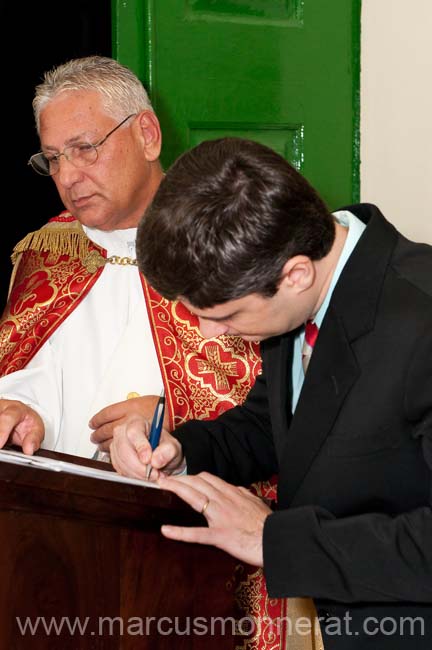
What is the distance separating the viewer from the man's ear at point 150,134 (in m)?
3.12

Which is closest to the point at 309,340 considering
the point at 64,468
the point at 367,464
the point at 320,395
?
the point at 320,395

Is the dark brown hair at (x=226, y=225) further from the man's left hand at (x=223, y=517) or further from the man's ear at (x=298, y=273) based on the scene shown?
the man's left hand at (x=223, y=517)

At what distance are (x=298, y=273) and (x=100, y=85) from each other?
147cm

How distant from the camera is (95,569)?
1.76m

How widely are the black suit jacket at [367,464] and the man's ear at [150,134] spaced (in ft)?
4.02

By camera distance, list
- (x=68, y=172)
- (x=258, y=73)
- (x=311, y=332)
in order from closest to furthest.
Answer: (x=311, y=332), (x=68, y=172), (x=258, y=73)

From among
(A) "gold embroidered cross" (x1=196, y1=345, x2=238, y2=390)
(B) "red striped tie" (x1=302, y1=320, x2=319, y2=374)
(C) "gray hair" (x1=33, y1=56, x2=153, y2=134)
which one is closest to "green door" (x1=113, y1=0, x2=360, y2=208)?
(C) "gray hair" (x1=33, y1=56, x2=153, y2=134)

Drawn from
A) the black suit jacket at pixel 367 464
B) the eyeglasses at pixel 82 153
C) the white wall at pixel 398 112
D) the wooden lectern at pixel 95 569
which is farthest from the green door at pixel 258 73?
the wooden lectern at pixel 95 569

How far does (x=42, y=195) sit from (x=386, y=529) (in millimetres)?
2955

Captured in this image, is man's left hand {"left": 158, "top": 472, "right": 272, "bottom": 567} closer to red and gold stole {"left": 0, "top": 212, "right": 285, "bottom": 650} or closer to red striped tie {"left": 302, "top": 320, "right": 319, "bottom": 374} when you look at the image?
red striped tie {"left": 302, "top": 320, "right": 319, "bottom": 374}

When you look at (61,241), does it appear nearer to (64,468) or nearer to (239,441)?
(239,441)

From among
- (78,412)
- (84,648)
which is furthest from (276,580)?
(78,412)

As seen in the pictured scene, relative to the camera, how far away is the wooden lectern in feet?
5.45

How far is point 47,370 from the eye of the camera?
316 cm
